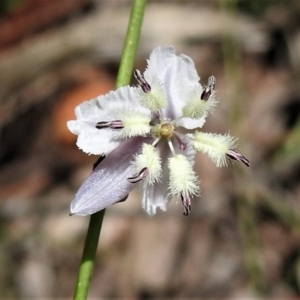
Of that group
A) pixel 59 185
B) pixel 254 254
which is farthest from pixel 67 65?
pixel 254 254

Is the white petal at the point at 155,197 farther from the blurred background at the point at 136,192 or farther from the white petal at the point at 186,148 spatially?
the blurred background at the point at 136,192

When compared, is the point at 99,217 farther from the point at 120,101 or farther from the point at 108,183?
the point at 120,101

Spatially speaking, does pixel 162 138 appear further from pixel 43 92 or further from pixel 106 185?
pixel 43 92

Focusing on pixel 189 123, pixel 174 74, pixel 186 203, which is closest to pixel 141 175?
pixel 186 203

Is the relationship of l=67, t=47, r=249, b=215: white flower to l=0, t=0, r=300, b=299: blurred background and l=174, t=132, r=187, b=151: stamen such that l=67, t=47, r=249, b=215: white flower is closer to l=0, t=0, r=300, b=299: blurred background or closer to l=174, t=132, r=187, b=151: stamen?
l=174, t=132, r=187, b=151: stamen

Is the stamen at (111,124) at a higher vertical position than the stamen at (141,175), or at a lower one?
higher

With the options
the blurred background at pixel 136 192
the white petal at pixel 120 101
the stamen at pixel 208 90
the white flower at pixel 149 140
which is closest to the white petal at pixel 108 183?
the white flower at pixel 149 140
